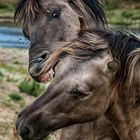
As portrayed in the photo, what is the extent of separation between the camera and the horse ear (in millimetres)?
5148

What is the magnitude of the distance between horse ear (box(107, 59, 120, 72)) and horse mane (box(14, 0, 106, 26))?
7.31 feet

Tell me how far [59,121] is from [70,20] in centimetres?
241

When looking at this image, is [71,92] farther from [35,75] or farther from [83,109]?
[35,75]

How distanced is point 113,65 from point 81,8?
2455 mm

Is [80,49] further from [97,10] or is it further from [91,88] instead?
[97,10]

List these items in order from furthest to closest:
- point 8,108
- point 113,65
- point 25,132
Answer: point 8,108 → point 113,65 → point 25,132

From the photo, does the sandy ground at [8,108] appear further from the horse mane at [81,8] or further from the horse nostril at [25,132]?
the horse nostril at [25,132]

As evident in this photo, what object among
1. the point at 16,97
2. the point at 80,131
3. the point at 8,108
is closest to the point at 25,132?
the point at 80,131

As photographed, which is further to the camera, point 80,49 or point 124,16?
point 124,16

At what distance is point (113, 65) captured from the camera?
5.15m

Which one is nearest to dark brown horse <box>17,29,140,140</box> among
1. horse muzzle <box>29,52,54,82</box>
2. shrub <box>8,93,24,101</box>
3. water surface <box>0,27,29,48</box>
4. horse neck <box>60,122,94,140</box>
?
horse neck <box>60,122,94,140</box>

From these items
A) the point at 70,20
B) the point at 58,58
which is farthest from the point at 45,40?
the point at 58,58

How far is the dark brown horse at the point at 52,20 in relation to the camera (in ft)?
23.1

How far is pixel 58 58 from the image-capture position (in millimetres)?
5117
